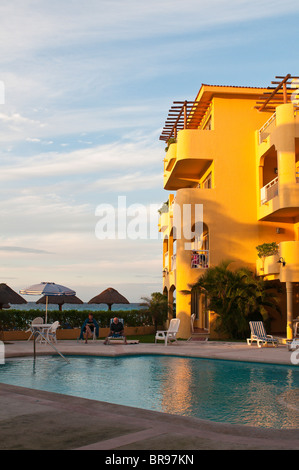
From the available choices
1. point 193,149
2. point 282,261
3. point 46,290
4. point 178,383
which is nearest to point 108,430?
point 178,383

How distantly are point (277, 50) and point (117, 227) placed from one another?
1388 centimetres

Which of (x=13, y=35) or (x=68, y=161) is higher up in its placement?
(x=13, y=35)

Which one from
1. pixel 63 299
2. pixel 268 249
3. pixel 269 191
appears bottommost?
pixel 63 299

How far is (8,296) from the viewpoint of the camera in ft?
83.1

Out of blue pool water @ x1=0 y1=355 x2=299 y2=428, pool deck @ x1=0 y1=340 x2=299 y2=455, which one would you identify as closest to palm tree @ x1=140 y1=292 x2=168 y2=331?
blue pool water @ x1=0 y1=355 x2=299 y2=428

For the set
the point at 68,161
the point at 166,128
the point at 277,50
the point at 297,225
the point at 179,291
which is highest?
the point at 166,128

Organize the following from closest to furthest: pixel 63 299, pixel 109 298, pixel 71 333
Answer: pixel 71 333, pixel 109 298, pixel 63 299

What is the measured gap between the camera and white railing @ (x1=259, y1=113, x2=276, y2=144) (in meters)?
23.2

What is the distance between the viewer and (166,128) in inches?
1201

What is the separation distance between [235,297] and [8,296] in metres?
11.7

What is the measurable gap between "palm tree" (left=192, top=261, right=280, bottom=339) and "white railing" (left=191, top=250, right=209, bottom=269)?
1848 mm

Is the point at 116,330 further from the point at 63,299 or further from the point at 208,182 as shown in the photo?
the point at 208,182

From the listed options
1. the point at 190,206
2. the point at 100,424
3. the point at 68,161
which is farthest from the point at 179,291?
the point at 100,424

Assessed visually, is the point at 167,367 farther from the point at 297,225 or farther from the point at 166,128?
the point at 166,128
